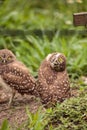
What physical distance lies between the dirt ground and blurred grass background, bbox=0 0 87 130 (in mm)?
635

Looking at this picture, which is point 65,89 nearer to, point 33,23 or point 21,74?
point 21,74

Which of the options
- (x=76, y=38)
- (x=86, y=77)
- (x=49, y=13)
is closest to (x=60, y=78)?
(x=86, y=77)

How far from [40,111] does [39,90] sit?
283 mm

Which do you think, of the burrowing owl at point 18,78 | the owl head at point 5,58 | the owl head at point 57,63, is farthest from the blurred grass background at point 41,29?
the owl head at point 57,63

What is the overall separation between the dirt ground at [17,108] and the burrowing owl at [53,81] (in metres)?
0.46

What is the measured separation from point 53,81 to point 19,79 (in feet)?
2.74

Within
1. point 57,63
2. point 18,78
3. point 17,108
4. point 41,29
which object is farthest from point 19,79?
point 41,29

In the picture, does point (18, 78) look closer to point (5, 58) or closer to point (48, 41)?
point (5, 58)

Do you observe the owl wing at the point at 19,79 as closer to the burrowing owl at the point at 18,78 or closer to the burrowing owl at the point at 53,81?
the burrowing owl at the point at 18,78

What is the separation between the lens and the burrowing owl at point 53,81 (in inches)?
293

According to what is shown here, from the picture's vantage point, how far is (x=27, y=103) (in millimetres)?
8461

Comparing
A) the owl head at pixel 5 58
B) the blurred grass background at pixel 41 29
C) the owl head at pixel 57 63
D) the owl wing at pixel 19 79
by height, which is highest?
the owl head at pixel 57 63

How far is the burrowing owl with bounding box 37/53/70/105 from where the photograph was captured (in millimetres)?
7430

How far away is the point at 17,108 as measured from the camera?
824cm
